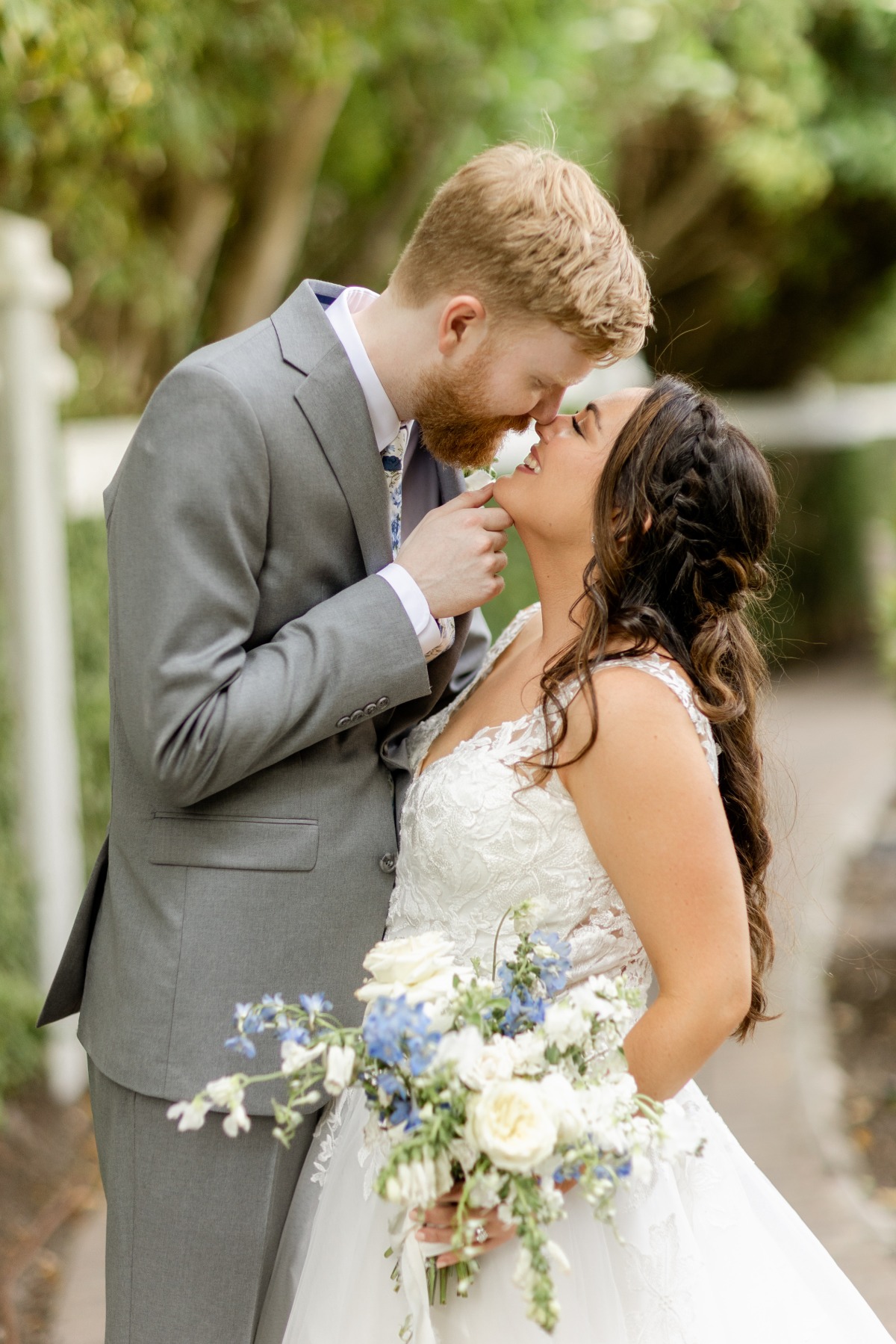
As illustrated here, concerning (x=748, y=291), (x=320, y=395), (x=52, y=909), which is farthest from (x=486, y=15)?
(x=748, y=291)

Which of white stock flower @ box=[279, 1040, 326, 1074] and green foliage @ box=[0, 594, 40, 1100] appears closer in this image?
white stock flower @ box=[279, 1040, 326, 1074]

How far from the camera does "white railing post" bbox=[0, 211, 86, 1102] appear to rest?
14.9 feet

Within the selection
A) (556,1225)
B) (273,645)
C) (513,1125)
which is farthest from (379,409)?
(556,1225)

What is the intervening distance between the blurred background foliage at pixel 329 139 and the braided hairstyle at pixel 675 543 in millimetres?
332

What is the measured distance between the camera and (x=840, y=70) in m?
11.7

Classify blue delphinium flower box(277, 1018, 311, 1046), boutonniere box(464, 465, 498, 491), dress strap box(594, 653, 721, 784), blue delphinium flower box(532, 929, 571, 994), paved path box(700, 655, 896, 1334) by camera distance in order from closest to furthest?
blue delphinium flower box(277, 1018, 311, 1046)
blue delphinium flower box(532, 929, 571, 994)
dress strap box(594, 653, 721, 784)
boutonniere box(464, 465, 498, 491)
paved path box(700, 655, 896, 1334)

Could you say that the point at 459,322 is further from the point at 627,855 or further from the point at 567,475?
the point at 627,855

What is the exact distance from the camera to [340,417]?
2090mm

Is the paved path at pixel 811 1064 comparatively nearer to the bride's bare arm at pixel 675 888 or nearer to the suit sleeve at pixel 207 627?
the bride's bare arm at pixel 675 888

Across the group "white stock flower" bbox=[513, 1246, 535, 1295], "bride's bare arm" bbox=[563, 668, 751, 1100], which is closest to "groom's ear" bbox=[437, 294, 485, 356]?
"bride's bare arm" bbox=[563, 668, 751, 1100]

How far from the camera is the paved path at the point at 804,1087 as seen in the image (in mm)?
3654

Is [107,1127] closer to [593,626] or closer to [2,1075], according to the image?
[593,626]

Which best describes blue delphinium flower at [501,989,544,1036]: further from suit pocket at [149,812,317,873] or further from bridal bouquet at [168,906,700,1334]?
suit pocket at [149,812,317,873]

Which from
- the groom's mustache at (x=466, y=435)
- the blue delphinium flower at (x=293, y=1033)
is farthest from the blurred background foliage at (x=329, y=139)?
the blue delphinium flower at (x=293, y=1033)
